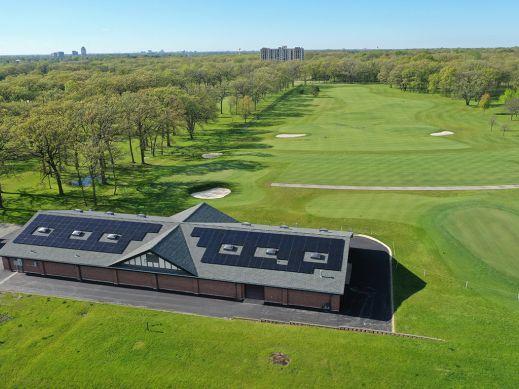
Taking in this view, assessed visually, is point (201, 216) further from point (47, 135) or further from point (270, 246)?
point (47, 135)

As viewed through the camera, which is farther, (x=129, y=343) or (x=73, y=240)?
(x=73, y=240)

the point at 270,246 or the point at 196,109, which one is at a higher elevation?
the point at 196,109

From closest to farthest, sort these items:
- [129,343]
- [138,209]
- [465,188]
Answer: [129,343], [138,209], [465,188]

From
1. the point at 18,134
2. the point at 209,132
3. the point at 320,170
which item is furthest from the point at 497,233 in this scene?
the point at 209,132

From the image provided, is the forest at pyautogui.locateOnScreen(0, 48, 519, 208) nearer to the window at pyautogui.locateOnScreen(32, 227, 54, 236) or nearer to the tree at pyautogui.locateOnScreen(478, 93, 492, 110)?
the tree at pyautogui.locateOnScreen(478, 93, 492, 110)

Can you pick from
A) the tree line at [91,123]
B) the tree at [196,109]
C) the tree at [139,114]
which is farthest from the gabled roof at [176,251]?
the tree at [196,109]

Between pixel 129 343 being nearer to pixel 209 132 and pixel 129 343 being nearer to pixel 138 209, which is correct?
pixel 138 209

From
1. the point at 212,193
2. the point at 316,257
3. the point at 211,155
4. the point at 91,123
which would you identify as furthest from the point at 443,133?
the point at 91,123
